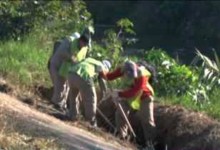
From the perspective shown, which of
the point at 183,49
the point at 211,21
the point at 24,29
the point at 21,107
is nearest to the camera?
the point at 21,107

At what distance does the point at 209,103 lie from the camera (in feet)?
53.9

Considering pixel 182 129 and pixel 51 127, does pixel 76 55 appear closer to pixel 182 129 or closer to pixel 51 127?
pixel 182 129

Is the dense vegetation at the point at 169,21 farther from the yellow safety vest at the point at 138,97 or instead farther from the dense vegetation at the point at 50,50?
the yellow safety vest at the point at 138,97

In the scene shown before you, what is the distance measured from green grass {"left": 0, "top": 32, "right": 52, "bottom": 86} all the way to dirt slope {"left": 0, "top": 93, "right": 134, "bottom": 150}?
1.78 meters

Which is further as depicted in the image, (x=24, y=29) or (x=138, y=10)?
(x=138, y=10)

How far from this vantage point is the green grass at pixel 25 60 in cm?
1700

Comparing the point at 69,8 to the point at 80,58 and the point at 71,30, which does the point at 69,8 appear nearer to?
the point at 71,30

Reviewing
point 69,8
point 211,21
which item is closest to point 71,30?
point 69,8

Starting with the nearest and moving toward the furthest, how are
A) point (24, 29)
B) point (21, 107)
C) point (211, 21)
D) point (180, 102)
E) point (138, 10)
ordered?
point (21, 107) → point (180, 102) → point (24, 29) → point (211, 21) → point (138, 10)

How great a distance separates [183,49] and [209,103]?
1909 cm

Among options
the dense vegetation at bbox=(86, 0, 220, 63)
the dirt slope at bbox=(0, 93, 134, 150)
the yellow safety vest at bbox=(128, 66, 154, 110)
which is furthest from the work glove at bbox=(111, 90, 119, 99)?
the dense vegetation at bbox=(86, 0, 220, 63)

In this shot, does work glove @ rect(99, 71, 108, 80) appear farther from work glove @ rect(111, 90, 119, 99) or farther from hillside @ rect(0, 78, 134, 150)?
hillside @ rect(0, 78, 134, 150)

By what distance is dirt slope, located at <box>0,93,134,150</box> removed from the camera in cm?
1241

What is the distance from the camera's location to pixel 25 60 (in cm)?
1836
